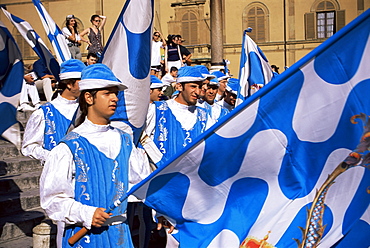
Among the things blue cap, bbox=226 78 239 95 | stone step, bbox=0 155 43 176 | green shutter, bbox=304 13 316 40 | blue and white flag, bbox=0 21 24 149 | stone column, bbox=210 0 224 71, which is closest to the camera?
blue and white flag, bbox=0 21 24 149

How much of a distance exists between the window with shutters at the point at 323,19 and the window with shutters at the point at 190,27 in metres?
6.32

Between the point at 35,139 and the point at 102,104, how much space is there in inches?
89.2

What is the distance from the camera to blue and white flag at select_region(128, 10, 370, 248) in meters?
3.46

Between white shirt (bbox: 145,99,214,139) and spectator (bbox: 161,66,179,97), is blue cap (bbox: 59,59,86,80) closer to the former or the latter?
white shirt (bbox: 145,99,214,139)

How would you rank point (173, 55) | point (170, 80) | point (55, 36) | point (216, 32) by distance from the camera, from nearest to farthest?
point (55, 36) < point (170, 80) < point (173, 55) < point (216, 32)

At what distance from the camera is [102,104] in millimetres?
3811

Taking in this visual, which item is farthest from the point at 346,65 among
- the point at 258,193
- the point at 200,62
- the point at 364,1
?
the point at 364,1

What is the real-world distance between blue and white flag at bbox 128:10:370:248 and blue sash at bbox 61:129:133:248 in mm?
201

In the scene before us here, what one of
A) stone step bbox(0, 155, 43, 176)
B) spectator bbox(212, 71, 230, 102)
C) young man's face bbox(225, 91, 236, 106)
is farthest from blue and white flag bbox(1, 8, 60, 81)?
young man's face bbox(225, 91, 236, 106)

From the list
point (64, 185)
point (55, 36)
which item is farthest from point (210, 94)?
point (64, 185)

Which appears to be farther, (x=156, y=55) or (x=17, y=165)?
(x=156, y=55)

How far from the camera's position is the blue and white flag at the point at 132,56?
4676 mm

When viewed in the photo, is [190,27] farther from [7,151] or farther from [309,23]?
[7,151]

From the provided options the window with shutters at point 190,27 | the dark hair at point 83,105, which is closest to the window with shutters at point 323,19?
the window with shutters at point 190,27
